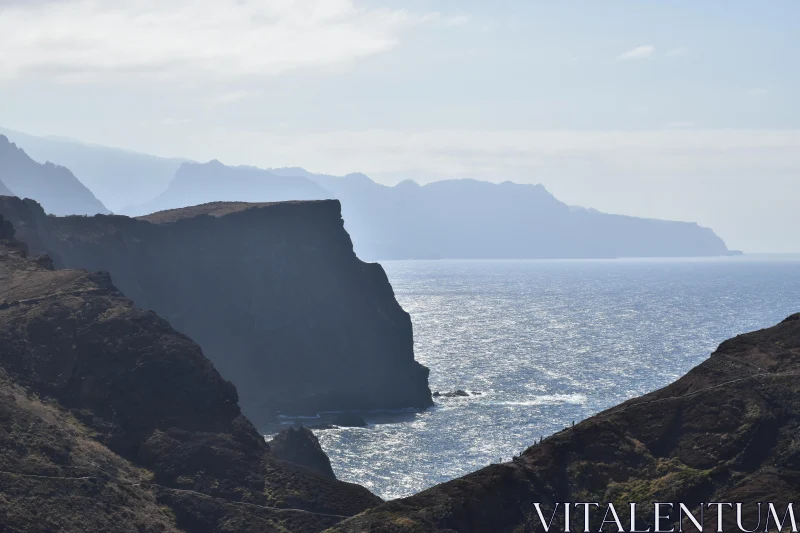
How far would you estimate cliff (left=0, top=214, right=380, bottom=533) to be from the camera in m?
58.7

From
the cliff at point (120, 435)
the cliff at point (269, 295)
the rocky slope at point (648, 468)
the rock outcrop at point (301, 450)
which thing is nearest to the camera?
the rocky slope at point (648, 468)

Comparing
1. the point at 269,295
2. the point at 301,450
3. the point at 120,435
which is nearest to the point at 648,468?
the point at 120,435

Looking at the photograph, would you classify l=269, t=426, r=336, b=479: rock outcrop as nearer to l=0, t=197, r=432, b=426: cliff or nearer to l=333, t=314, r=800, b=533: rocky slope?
l=0, t=197, r=432, b=426: cliff

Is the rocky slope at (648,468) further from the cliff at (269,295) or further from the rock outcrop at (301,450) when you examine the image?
the cliff at (269,295)

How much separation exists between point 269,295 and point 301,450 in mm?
62523

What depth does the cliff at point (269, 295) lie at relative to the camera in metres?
140

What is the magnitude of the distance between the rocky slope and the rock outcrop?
→ 44.2 metres

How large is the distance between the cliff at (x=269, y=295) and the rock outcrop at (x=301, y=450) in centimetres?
3891

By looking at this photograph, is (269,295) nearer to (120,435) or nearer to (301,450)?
(301,450)

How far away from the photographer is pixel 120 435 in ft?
228

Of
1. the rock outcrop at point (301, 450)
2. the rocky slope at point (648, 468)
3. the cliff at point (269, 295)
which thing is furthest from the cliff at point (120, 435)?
the cliff at point (269, 295)

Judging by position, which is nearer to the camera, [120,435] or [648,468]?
[648,468]

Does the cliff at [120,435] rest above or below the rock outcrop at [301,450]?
above

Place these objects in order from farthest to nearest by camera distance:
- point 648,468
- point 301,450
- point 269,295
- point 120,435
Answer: point 269,295
point 301,450
point 120,435
point 648,468
